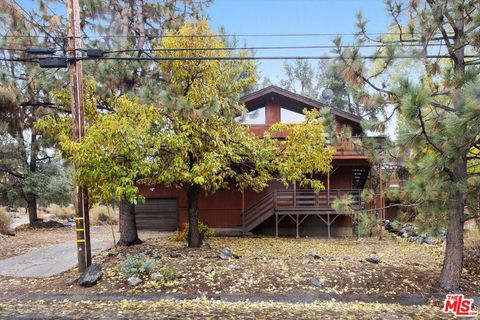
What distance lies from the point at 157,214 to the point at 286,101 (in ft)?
27.2

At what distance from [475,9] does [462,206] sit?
3.80 meters

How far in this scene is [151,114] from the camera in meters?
8.83

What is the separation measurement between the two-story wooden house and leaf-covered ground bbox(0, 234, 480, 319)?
5533 mm

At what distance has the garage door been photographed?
17859 mm

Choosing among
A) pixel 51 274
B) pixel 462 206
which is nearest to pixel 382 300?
pixel 462 206

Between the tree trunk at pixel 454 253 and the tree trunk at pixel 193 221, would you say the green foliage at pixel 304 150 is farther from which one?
the tree trunk at pixel 454 253

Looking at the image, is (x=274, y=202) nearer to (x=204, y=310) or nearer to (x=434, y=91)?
(x=434, y=91)

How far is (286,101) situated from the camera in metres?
17.1

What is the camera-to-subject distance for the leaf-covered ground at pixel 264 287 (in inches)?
267

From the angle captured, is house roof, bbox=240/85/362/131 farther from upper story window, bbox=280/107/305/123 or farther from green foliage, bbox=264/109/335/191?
green foliage, bbox=264/109/335/191

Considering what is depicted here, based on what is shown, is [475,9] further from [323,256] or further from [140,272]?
[140,272]

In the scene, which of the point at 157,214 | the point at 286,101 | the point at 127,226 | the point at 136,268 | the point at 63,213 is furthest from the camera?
the point at 63,213

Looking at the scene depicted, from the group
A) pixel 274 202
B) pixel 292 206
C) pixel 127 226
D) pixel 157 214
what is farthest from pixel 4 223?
pixel 292 206

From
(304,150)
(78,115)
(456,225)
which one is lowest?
(456,225)
